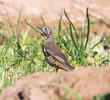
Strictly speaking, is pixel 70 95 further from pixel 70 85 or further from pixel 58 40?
pixel 58 40

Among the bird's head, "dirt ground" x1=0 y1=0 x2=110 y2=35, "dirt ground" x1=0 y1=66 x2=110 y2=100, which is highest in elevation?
"dirt ground" x1=0 y1=0 x2=110 y2=35

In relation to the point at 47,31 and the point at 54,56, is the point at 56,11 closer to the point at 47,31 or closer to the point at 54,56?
the point at 47,31

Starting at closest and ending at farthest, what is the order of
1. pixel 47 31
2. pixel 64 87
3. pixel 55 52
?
pixel 64 87, pixel 55 52, pixel 47 31

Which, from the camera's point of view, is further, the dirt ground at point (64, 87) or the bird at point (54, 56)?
the bird at point (54, 56)

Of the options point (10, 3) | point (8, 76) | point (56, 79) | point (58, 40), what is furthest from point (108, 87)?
point (10, 3)

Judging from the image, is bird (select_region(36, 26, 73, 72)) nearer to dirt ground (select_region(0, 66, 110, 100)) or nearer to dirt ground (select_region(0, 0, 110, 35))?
dirt ground (select_region(0, 0, 110, 35))

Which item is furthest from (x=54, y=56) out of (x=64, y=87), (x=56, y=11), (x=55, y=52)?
(x=64, y=87)

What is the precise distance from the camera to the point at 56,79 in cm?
330

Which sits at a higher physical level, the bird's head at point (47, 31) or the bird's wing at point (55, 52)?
the bird's head at point (47, 31)

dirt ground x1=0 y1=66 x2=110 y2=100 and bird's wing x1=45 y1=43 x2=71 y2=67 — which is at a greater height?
bird's wing x1=45 y1=43 x2=71 y2=67

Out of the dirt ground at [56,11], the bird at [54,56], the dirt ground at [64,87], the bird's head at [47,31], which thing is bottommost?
the dirt ground at [64,87]

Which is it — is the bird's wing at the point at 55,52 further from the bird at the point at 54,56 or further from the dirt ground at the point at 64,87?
the dirt ground at the point at 64,87

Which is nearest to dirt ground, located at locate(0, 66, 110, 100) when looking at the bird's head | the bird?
the bird

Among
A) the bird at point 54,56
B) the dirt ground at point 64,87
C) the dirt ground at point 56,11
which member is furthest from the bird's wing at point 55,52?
the dirt ground at point 64,87
